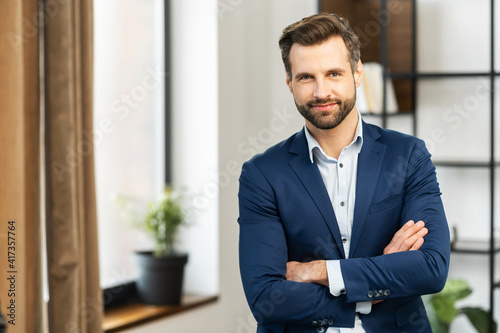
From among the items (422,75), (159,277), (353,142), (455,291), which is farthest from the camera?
(422,75)

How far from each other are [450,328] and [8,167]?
2762 millimetres

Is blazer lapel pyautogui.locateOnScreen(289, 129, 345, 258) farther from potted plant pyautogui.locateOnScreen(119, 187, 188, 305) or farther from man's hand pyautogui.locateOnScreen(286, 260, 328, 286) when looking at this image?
potted plant pyautogui.locateOnScreen(119, 187, 188, 305)

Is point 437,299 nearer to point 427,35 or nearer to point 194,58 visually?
point 427,35

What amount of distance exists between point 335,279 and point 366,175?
0.27 metres

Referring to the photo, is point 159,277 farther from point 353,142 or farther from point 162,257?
point 353,142

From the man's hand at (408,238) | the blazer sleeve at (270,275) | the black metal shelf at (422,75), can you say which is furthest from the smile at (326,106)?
the black metal shelf at (422,75)

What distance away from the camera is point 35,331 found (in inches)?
89.8

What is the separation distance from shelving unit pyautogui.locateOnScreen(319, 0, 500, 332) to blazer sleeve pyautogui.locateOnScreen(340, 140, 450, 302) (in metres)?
1.95

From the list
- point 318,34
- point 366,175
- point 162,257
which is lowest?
point 162,257

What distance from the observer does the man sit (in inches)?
65.4

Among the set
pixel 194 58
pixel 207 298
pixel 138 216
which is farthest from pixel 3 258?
pixel 194 58

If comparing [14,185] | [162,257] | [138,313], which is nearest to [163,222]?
[162,257]

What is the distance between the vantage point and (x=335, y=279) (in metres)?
1.65

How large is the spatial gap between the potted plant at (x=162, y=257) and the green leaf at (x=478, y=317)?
1492mm
